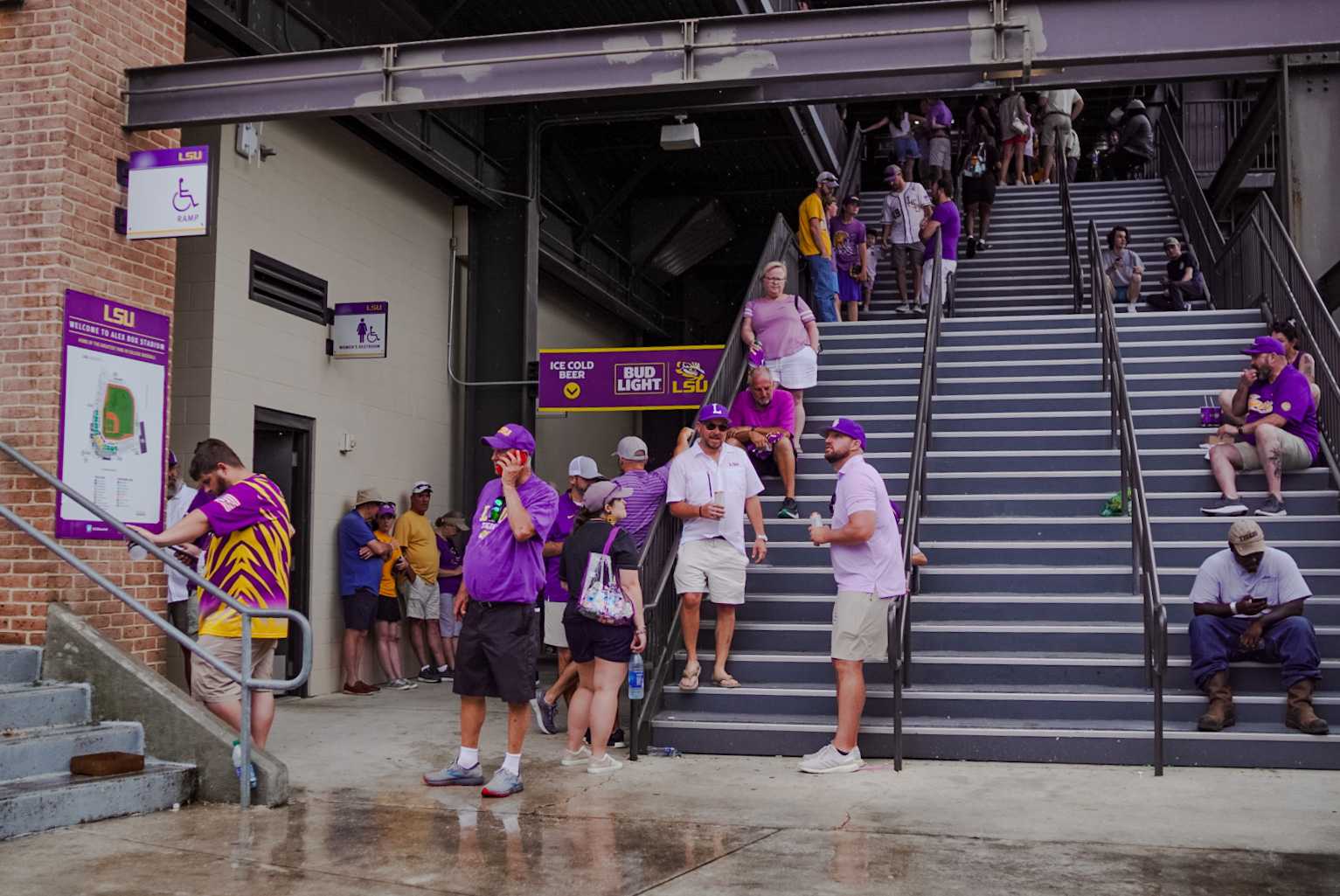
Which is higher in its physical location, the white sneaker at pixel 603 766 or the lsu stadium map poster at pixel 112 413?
the lsu stadium map poster at pixel 112 413

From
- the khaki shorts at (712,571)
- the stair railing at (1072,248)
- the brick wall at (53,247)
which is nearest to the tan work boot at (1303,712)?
the khaki shorts at (712,571)

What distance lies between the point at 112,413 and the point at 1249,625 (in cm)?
699

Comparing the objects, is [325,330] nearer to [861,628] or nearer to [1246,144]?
[861,628]

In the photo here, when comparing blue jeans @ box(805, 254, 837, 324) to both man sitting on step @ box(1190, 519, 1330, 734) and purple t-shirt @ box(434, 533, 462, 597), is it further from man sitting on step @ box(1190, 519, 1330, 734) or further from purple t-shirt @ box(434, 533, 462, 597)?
man sitting on step @ box(1190, 519, 1330, 734)

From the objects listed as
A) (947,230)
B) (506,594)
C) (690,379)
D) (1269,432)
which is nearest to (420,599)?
(690,379)

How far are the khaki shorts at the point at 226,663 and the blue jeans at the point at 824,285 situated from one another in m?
9.25

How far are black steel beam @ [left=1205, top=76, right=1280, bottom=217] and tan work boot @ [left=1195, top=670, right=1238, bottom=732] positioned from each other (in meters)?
8.72

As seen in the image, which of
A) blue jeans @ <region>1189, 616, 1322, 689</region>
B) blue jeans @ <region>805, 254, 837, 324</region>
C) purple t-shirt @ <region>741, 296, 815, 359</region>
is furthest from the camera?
blue jeans @ <region>805, 254, 837, 324</region>

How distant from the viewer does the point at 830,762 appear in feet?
26.4

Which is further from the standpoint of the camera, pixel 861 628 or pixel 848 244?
pixel 848 244

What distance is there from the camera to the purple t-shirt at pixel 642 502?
986 centimetres

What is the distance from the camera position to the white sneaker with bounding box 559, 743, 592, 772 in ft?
27.5

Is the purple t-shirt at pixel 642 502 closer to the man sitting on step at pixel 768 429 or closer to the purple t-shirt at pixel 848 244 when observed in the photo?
the man sitting on step at pixel 768 429

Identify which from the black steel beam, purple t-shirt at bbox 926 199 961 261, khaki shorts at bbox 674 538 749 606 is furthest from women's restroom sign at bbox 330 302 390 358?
the black steel beam
